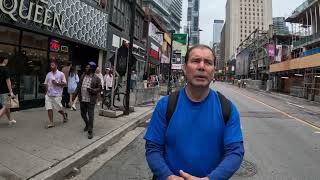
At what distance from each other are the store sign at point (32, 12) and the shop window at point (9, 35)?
62 cm

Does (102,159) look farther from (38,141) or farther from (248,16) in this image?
(248,16)

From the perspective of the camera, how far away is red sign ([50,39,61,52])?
56.8 ft

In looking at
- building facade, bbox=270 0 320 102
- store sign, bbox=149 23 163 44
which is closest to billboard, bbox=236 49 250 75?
building facade, bbox=270 0 320 102

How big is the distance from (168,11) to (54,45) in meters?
72.8

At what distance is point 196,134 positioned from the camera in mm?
2959

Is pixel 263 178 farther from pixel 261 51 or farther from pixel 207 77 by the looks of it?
pixel 261 51

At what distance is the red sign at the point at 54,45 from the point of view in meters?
17.3

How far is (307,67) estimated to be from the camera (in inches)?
1726

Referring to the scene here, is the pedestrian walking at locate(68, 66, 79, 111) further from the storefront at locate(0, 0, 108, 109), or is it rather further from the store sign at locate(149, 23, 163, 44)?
the store sign at locate(149, 23, 163, 44)

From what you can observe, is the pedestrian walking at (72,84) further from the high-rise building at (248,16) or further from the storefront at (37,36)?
the high-rise building at (248,16)

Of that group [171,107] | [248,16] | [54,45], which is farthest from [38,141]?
[248,16]

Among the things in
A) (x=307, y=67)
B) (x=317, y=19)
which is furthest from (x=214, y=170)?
(x=317, y=19)

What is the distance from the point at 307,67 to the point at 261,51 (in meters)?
50.9

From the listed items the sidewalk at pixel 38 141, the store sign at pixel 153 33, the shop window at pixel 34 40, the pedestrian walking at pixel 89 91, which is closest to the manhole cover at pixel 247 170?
the sidewalk at pixel 38 141
